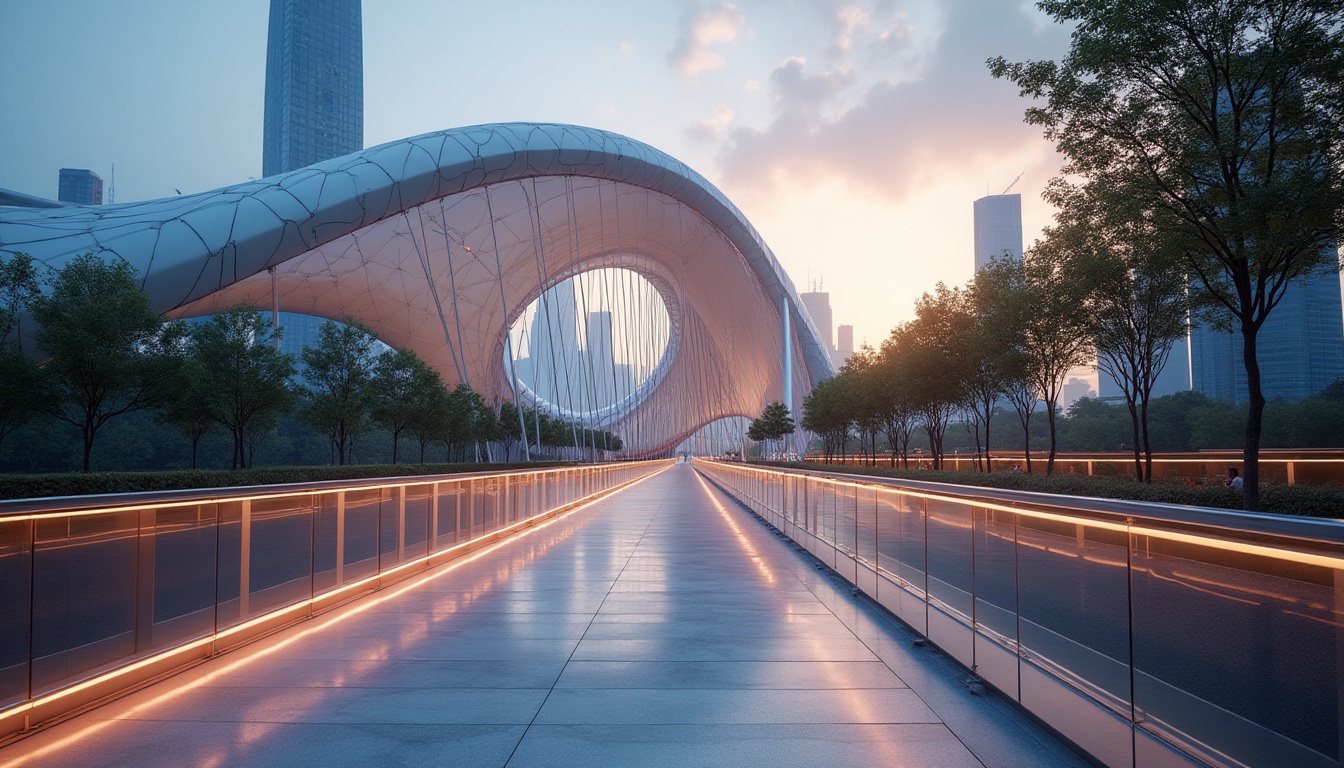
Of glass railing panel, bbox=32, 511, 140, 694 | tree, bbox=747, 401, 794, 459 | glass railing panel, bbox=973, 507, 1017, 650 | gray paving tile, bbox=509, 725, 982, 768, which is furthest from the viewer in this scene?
tree, bbox=747, 401, 794, 459

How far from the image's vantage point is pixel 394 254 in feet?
212

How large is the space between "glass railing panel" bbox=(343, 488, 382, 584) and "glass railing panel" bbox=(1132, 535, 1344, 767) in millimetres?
7213

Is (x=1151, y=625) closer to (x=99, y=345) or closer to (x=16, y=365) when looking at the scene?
(x=99, y=345)

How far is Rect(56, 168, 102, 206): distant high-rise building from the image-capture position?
16738 centimetres

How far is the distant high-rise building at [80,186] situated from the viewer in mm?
167375

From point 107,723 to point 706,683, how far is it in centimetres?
354

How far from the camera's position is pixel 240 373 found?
108 ft

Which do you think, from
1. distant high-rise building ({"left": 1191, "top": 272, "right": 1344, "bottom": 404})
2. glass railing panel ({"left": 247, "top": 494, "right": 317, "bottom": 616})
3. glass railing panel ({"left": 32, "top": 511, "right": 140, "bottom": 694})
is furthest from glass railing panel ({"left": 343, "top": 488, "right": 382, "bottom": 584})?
distant high-rise building ({"left": 1191, "top": 272, "right": 1344, "bottom": 404})

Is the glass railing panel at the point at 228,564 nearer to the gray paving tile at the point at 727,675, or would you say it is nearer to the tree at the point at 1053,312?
the gray paving tile at the point at 727,675

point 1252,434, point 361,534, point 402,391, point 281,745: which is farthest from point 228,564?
point 402,391

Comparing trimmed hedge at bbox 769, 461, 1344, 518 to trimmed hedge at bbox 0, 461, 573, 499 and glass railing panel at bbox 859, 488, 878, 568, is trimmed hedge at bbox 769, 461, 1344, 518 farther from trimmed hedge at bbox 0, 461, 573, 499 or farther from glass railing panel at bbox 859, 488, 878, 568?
trimmed hedge at bbox 0, 461, 573, 499

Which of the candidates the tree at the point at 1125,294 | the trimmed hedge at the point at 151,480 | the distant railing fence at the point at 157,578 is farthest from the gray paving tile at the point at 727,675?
the tree at the point at 1125,294

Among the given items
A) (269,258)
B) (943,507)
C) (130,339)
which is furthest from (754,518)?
(269,258)

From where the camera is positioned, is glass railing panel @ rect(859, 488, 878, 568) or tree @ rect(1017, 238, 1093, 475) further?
tree @ rect(1017, 238, 1093, 475)
